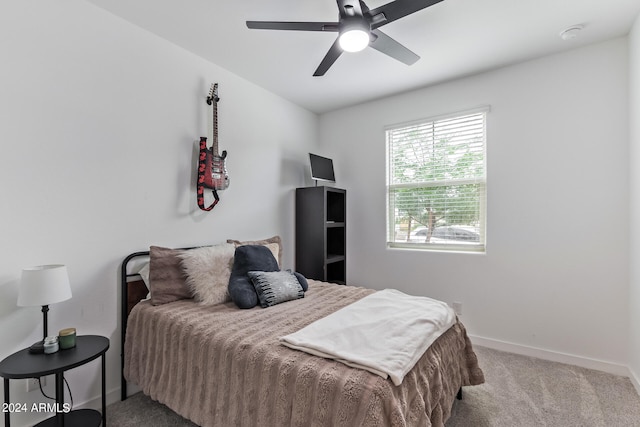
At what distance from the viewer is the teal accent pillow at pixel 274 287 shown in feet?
7.02

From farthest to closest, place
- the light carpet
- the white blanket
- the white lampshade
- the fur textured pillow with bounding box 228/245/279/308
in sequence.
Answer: the fur textured pillow with bounding box 228/245/279/308, the light carpet, the white lampshade, the white blanket

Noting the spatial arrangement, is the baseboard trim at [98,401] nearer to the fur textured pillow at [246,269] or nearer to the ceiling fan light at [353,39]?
the fur textured pillow at [246,269]

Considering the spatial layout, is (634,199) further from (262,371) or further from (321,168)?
(262,371)

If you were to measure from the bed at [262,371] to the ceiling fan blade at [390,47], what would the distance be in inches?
67.5

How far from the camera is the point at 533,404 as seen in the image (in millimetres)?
2014

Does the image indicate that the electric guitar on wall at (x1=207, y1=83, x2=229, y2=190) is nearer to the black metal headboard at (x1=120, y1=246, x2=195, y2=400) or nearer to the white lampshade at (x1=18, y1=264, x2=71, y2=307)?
the black metal headboard at (x1=120, y1=246, x2=195, y2=400)

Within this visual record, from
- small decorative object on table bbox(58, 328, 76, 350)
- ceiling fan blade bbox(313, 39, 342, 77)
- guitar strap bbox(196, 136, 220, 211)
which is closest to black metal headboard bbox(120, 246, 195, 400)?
small decorative object on table bbox(58, 328, 76, 350)

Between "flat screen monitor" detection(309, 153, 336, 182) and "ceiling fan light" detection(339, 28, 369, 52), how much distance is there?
1.73 m

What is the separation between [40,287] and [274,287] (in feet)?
4.17

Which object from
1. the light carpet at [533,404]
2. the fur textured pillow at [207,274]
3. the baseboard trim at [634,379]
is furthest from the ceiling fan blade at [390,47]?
the baseboard trim at [634,379]

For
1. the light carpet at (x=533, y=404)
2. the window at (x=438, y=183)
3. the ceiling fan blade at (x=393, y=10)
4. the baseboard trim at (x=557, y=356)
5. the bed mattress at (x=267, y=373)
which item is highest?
the ceiling fan blade at (x=393, y=10)

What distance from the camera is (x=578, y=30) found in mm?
2285

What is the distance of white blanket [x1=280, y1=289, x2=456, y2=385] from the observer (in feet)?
4.26

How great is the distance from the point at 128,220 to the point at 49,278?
0.68 meters
